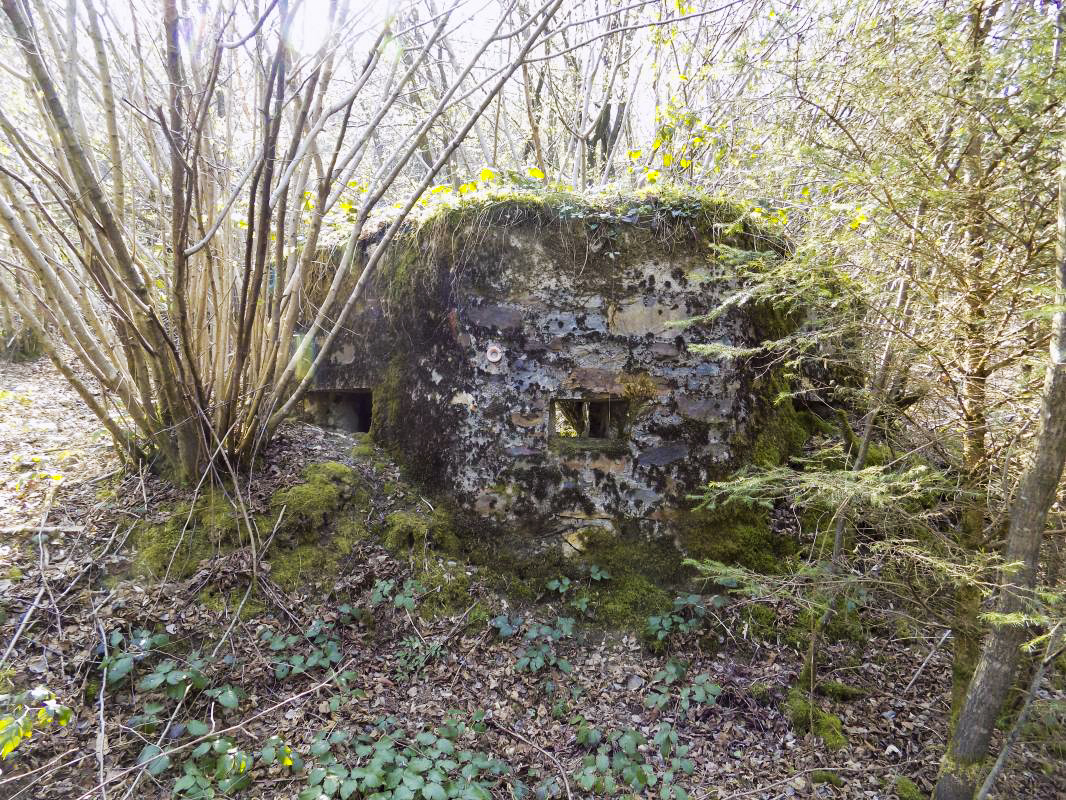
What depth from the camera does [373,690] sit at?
3021 mm

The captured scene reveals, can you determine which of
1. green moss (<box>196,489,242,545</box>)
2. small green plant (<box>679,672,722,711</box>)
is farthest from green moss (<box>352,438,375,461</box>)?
small green plant (<box>679,672,722,711</box>)

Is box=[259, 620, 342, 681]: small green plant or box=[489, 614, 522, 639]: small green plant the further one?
box=[489, 614, 522, 639]: small green plant

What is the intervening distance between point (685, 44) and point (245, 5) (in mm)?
4244

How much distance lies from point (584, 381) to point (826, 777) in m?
2.50

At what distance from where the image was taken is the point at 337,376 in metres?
4.55

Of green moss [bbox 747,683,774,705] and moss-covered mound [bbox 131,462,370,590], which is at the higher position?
moss-covered mound [bbox 131,462,370,590]

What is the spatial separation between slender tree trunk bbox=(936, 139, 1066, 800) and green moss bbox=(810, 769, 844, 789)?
0.45m

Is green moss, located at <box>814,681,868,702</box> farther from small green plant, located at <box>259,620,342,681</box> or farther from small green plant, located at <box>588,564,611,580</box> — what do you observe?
small green plant, located at <box>259,620,342,681</box>

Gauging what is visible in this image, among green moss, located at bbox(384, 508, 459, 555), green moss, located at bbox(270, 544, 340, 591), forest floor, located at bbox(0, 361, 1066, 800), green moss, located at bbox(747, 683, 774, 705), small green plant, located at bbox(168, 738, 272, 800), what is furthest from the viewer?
green moss, located at bbox(384, 508, 459, 555)

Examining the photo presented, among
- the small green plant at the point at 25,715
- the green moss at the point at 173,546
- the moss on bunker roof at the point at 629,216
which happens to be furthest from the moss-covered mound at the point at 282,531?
the moss on bunker roof at the point at 629,216

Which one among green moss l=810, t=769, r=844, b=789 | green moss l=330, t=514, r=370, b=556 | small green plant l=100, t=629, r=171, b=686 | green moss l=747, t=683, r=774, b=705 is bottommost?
green moss l=810, t=769, r=844, b=789

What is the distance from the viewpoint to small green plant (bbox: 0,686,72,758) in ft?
6.36

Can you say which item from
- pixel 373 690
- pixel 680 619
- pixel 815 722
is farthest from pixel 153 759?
pixel 815 722

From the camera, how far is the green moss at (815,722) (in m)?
2.95
